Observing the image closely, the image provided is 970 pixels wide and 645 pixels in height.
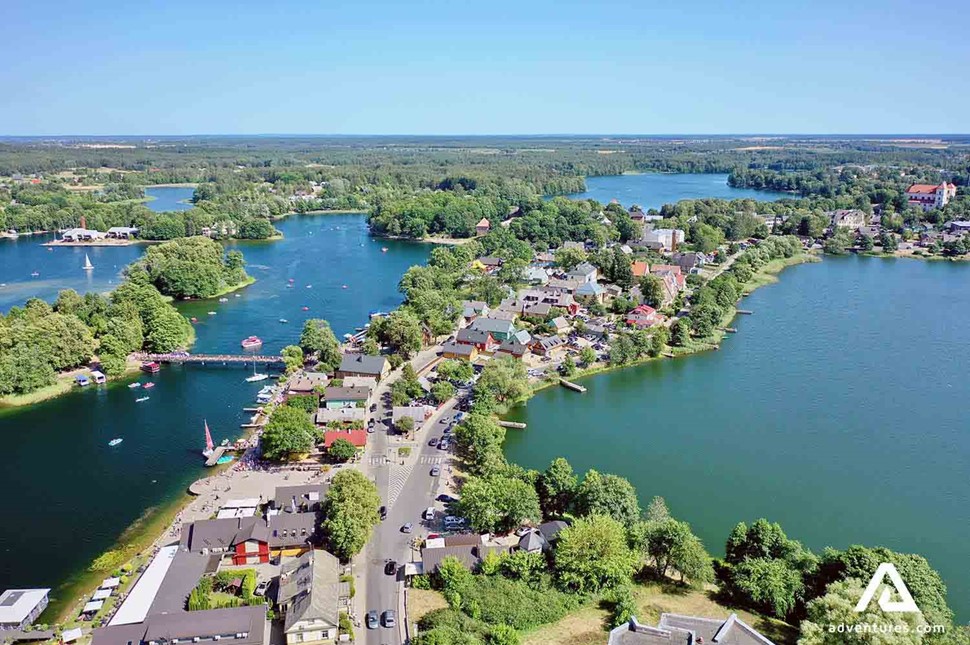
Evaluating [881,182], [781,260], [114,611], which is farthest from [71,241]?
[881,182]

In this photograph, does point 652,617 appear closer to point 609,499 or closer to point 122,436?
point 609,499

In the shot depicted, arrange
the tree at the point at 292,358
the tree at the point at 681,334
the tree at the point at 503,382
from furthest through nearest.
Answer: the tree at the point at 681,334, the tree at the point at 292,358, the tree at the point at 503,382

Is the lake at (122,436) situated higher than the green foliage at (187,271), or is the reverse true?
the green foliage at (187,271)

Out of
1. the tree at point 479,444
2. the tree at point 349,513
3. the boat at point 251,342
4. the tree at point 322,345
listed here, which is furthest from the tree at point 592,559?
the boat at point 251,342

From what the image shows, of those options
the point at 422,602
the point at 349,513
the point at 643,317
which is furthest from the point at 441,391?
the point at 643,317

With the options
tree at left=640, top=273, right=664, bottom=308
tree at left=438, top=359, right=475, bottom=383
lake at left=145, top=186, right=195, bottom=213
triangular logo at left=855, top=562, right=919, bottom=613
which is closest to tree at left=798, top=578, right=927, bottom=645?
triangular logo at left=855, top=562, right=919, bottom=613

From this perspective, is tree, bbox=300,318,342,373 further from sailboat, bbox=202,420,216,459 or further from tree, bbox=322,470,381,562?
tree, bbox=322,470,381,562

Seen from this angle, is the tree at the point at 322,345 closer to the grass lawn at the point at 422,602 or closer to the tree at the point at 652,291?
the grass lawn at the point at 422,602
